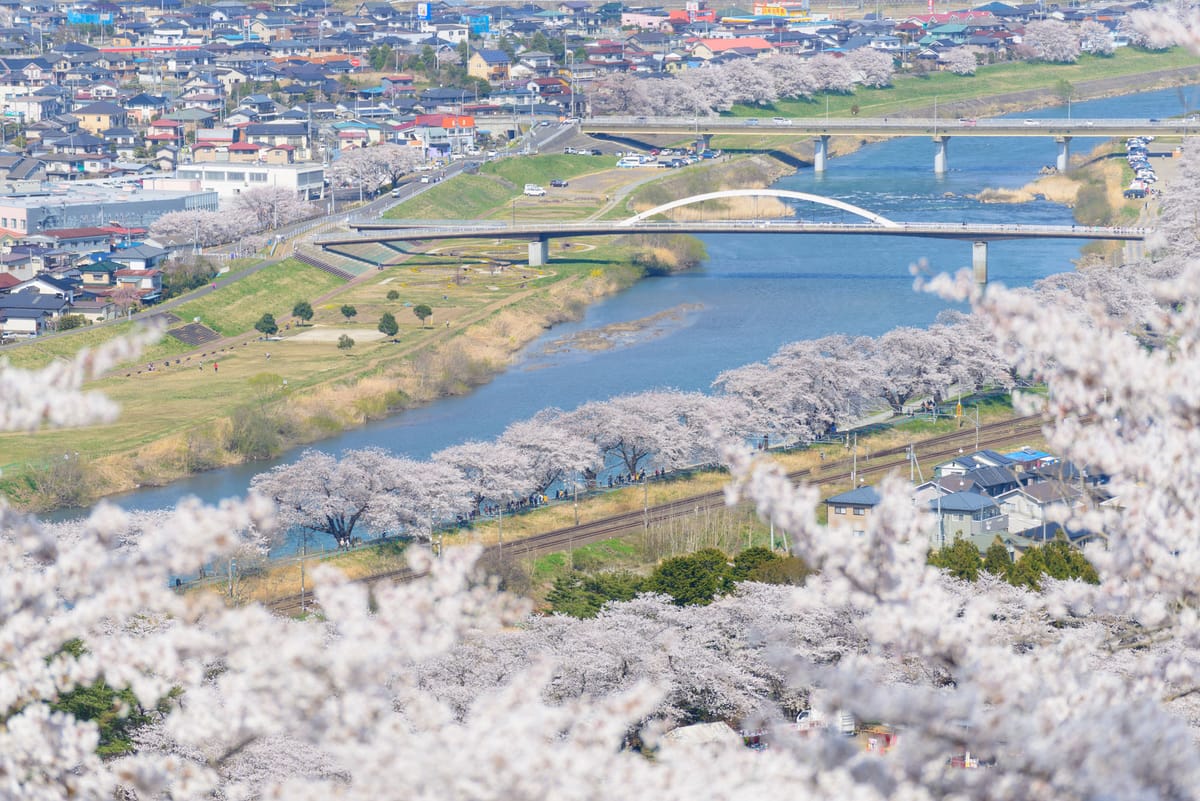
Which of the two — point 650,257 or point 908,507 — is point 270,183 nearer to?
point 650,257

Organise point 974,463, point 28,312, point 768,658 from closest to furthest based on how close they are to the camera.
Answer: point 768,658
point 974,463
point 28,312

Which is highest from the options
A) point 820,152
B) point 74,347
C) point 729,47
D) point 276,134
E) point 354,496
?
point 729,47

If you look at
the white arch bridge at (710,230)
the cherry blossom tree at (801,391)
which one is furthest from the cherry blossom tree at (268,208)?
the cherry blossom tree at (801,391)

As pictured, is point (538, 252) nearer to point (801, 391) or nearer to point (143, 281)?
point (143, 281)

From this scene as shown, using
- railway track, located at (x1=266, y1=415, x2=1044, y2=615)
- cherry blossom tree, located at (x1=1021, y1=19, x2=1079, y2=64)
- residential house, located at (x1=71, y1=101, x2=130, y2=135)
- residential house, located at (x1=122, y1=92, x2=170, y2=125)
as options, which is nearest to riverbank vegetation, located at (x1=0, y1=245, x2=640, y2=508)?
railway track, located at (x1=266, y1=415, x2=1044, y2=615)

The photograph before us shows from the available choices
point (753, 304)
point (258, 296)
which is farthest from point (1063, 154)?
point (258, 296)

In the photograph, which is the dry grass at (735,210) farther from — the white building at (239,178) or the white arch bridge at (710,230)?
the white building at (239,178)

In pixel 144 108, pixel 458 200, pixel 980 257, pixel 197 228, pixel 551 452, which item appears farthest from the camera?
pixel 144 108
